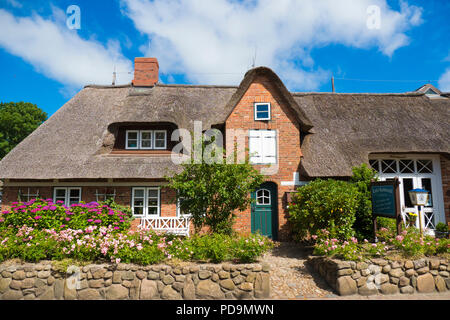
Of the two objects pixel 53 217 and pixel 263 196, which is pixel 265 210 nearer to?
pixel 263 196

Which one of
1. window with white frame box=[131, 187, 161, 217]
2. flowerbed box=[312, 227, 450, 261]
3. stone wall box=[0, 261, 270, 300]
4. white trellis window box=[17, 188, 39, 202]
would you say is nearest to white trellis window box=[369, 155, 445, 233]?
flowerbed box=[312, 227, 450, 261]

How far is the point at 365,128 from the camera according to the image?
11414 millimetres

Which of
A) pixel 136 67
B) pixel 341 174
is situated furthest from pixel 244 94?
pixel 136 67

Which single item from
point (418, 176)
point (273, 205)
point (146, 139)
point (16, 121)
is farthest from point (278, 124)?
point (16, 121)

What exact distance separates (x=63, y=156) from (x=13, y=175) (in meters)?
1.72

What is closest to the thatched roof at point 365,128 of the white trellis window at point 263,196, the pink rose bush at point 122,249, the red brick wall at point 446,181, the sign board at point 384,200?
the red brick wall at point 446,181

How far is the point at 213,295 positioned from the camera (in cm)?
521

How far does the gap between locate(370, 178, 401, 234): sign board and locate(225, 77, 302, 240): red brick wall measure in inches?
114

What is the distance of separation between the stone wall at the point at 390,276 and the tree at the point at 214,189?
2617 mm

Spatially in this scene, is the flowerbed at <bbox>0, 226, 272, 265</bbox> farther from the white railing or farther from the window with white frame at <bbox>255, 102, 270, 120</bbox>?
the window with white frame at <bbox>255, 102, 270, 120</bbox>

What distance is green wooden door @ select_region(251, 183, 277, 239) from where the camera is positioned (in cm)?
952

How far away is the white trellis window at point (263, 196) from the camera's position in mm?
9680

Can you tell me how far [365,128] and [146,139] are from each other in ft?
30.9
